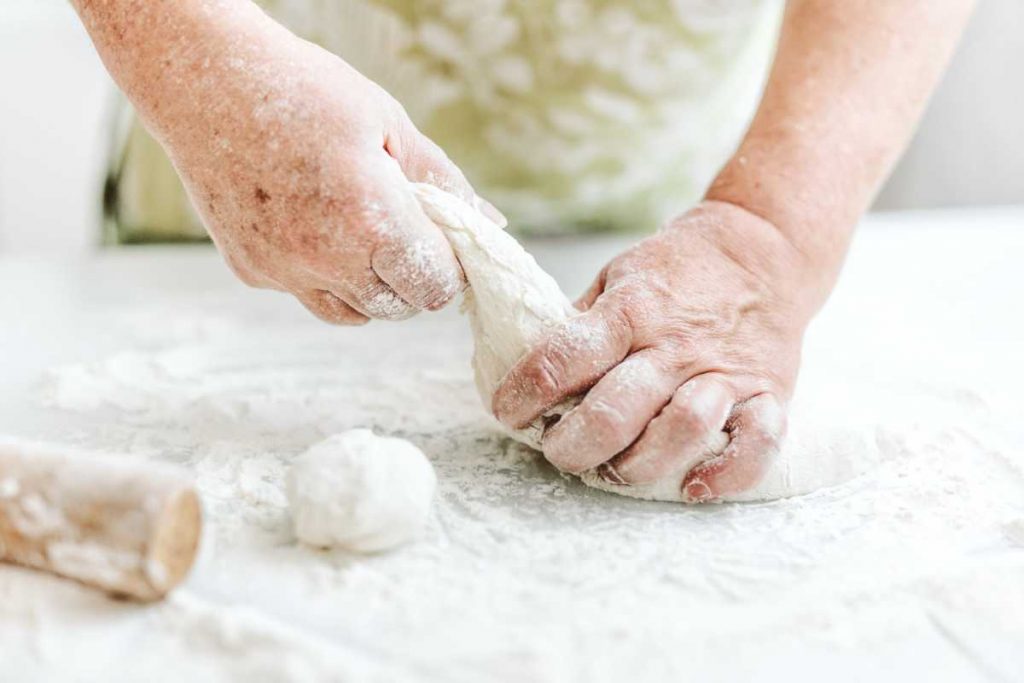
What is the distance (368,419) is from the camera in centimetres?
87

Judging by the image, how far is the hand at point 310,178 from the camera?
0.66 meters

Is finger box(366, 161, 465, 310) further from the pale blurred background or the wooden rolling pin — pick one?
the pale blurred background

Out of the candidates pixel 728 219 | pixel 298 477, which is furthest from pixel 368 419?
pixel 728 219

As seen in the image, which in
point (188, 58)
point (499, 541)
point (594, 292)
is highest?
point (188, 58)

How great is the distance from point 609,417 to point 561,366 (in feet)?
0.18

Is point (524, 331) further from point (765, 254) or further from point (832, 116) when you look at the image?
point (832, 116)

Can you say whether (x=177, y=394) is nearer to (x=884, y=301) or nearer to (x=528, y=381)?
(x=528, y=381)

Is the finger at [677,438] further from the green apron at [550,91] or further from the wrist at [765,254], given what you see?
the green apron at [550,91]

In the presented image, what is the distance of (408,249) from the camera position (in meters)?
0.69

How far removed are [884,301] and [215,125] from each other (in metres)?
0.87

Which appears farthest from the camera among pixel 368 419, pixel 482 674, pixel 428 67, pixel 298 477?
pixel 428 67

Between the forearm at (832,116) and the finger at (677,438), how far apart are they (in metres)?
0.21

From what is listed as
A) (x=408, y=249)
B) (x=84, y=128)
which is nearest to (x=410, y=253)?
(x=408, y=249)

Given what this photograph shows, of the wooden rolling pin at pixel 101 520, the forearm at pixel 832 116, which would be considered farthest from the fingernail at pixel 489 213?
the wooden rolling pin at pixel 101 520
